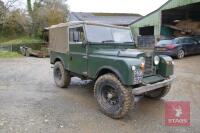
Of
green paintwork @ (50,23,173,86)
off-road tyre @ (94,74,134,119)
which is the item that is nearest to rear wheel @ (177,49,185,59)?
green paintwork @ (50,23,173,86)

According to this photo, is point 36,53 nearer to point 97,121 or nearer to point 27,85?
point 27,85

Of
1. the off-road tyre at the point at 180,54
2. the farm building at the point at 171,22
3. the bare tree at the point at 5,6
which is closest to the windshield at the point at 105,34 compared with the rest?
the off-road tyre at the point at 180,54

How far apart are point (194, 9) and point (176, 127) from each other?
66.9ft

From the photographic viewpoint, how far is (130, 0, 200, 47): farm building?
2114cm

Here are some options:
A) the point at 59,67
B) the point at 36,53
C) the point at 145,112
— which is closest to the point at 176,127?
the point at 145,112

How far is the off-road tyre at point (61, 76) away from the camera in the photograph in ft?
25.6

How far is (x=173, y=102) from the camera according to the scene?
21.7 feet

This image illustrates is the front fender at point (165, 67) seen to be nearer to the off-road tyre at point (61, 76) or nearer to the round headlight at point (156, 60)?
the round headlight at point (156, 60)

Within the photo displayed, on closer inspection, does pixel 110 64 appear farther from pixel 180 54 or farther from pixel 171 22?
pixel 171 22

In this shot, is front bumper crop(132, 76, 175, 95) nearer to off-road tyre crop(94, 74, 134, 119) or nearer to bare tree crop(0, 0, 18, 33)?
off-road tyre crop(94, 74, 134, 119)

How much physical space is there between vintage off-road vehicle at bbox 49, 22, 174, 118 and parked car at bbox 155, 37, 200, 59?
9.32 metres

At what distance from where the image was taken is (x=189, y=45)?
17109 mm

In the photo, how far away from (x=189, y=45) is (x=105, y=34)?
1198 cm

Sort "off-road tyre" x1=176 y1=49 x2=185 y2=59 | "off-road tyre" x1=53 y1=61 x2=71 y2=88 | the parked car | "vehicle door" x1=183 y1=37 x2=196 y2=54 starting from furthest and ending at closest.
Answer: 1. "vehicle door" x1=183 y1=37 x2=196 y2=54
2. "off-road tyre" x1=176 y1=49 x2=185 y2=59
3. the parked car
4. "off-road tyre" x1=53 y1=61 x2=71 y2=88
